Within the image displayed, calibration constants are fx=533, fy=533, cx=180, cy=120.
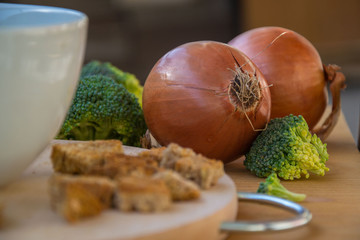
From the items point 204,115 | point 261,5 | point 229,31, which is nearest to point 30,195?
point 204,115

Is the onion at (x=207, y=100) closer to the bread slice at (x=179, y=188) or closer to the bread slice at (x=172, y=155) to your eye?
the bread slice at (x=172, y=155)

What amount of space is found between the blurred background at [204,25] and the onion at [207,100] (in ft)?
Result: 8.87

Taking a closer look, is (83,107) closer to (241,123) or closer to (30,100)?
(241,123)

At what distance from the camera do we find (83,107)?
125 cm

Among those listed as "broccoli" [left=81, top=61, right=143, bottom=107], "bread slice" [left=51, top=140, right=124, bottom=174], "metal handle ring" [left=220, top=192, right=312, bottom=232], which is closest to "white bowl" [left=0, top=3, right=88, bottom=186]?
"bread slice" [left=51, top=140, right=124, bottom=174]

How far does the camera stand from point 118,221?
0.72 m

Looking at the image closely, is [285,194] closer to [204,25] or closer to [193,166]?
[193,166]

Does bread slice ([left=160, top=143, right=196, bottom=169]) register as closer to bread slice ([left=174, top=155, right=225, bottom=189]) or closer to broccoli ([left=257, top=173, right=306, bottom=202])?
bread slice ([left=174, top=155, right=225, bottom=189])

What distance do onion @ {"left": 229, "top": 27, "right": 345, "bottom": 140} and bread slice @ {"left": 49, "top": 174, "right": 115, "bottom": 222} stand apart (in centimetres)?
63

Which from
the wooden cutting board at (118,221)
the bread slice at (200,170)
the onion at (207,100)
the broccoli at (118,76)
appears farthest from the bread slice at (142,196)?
the broccoli at (118,76)

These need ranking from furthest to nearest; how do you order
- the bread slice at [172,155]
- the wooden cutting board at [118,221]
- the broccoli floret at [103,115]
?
the broccoli floret at [103,115]
the bread slice at [172,155]
the wooden cutting board at [118,221]

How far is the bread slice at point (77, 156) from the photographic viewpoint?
2.83 feet

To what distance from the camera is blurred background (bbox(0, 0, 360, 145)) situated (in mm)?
4750

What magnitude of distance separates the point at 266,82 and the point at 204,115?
0.19 metres
